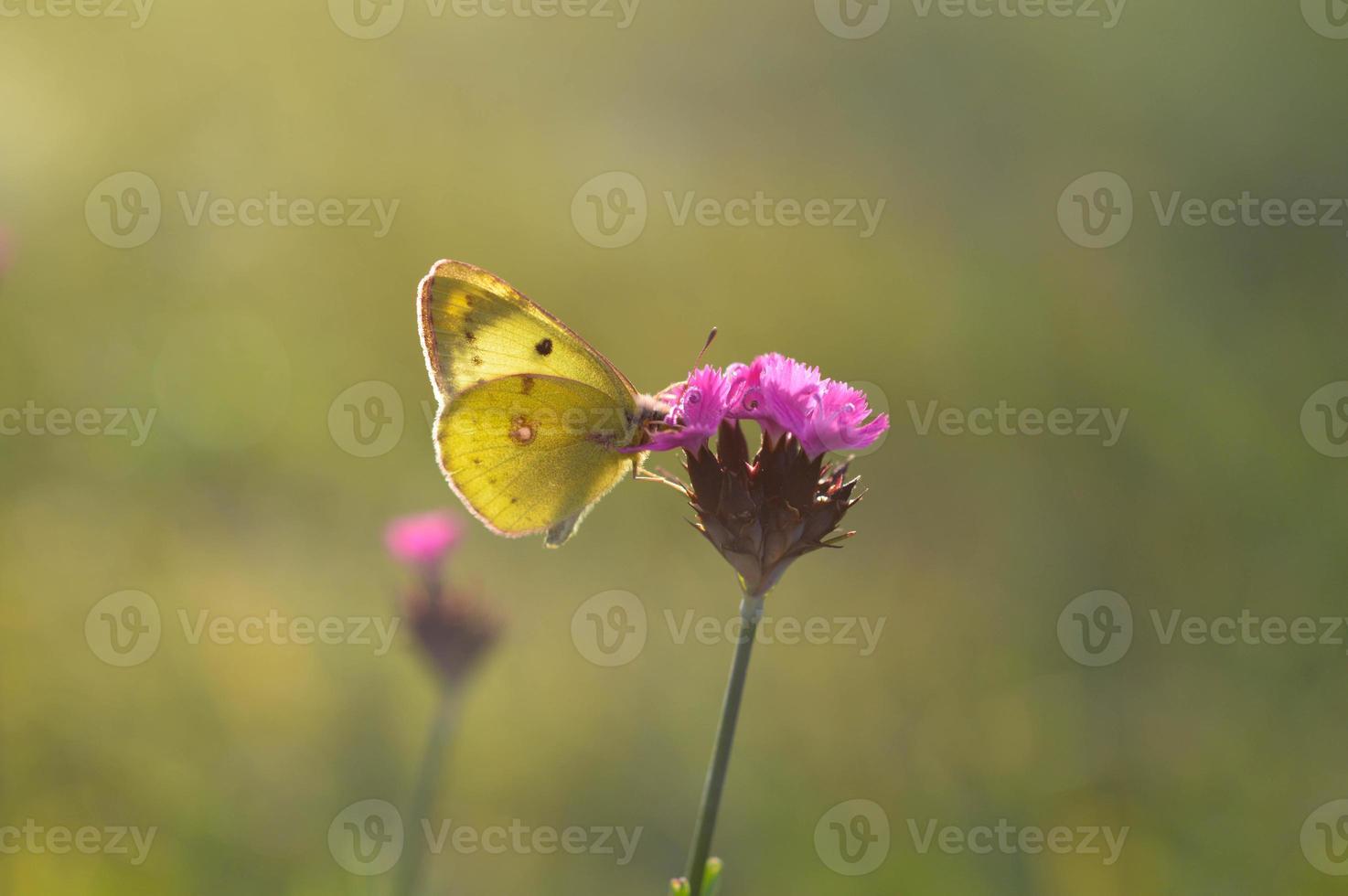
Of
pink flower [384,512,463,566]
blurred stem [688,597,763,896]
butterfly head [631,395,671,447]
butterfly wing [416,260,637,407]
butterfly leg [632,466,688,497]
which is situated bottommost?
blurred stem [688,597,763,896]

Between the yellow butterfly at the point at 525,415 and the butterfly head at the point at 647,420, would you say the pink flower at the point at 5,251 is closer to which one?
the yellow butterfly at the point at 525,415

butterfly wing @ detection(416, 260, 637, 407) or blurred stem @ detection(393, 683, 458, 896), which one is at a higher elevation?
butterfly wing @ detection(416, 260, 637, 407)

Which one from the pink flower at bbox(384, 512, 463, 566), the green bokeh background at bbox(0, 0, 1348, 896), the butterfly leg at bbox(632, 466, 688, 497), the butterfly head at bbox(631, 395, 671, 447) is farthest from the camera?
the green bokeh background at bbox(0, 0, 1348, 896)

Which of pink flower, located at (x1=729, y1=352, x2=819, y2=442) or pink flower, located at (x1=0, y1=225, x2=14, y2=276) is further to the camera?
pink flower, located at (x1=0, y1=225, x2=14, y2=276)

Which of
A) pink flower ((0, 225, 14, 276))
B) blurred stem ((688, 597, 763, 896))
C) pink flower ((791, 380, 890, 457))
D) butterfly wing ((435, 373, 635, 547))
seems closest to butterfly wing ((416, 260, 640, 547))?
butterfly wing ((435, 373, 635, 547))

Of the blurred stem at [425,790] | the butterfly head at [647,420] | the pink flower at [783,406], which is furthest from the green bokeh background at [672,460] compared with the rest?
the pink flower at [783,406]

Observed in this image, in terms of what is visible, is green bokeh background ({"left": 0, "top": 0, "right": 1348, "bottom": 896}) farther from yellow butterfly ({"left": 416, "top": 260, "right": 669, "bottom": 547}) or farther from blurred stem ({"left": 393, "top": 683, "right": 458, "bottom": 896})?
yellow butterfly ({"left": 416, "top": 260, "right": 669, "bottom": 547})

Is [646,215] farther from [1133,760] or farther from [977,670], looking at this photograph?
[1133,760]

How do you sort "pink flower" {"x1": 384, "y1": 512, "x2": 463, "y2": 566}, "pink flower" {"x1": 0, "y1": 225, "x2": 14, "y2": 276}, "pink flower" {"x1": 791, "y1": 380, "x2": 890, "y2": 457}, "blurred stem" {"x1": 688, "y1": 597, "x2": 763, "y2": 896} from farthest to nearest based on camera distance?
"pink flower" {"x1": 384, "y1": 512, "x2": 463, "y2": 566}
"pink flower" {"x1": 0, "y1": 225, "x2": 14, "y2": 276}
"pink flower" {"x1": 791, "y1": 380, "x2": 890, "y2": 457}
"blurred stem" {"x1": 688, "y1": 597, "x2": 763, "y2": 896}
